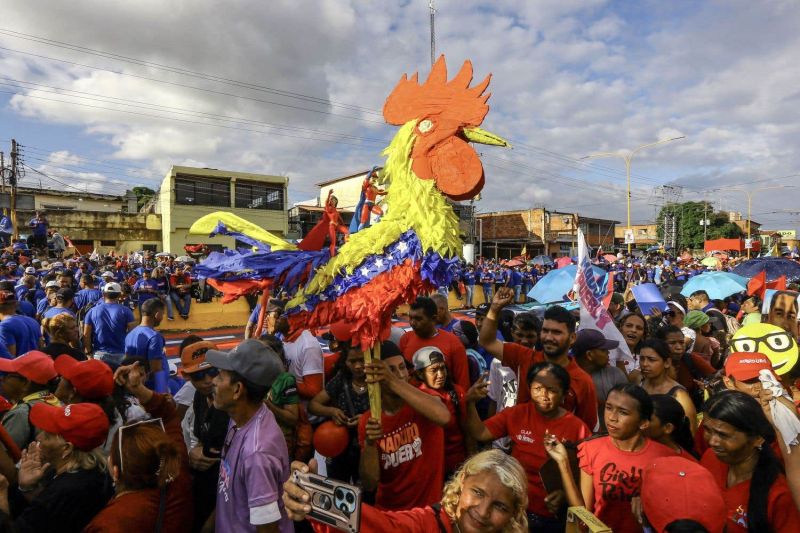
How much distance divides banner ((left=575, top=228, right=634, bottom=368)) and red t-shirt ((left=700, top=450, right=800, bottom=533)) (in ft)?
5.52

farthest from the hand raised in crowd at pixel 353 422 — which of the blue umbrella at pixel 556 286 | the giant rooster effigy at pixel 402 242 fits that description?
the blue umbrella at pixel 556 286

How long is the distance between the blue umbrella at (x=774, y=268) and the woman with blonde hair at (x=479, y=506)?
748 centimetres

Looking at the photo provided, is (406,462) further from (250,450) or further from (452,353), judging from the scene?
(452,353)

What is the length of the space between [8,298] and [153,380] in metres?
1.77

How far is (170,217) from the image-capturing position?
2261 centimetres

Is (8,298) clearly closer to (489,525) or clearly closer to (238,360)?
(238,360)

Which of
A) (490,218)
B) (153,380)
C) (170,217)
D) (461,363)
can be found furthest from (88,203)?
(461,363)

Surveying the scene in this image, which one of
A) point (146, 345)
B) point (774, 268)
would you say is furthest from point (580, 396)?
point (774, 268)

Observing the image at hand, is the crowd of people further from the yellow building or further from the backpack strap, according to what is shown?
the yellow building

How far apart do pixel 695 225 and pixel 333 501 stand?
5283cm

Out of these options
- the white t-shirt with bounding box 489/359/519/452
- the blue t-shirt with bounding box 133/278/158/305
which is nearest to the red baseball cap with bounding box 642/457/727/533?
the white t-shirt with bounding box 489/359/519/452

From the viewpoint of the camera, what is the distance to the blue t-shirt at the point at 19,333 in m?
3.70

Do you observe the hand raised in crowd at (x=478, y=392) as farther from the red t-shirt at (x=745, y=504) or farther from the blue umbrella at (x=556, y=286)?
the blue umbrella at (x=556, y=286)

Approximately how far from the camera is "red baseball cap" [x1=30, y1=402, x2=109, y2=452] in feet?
5.48
